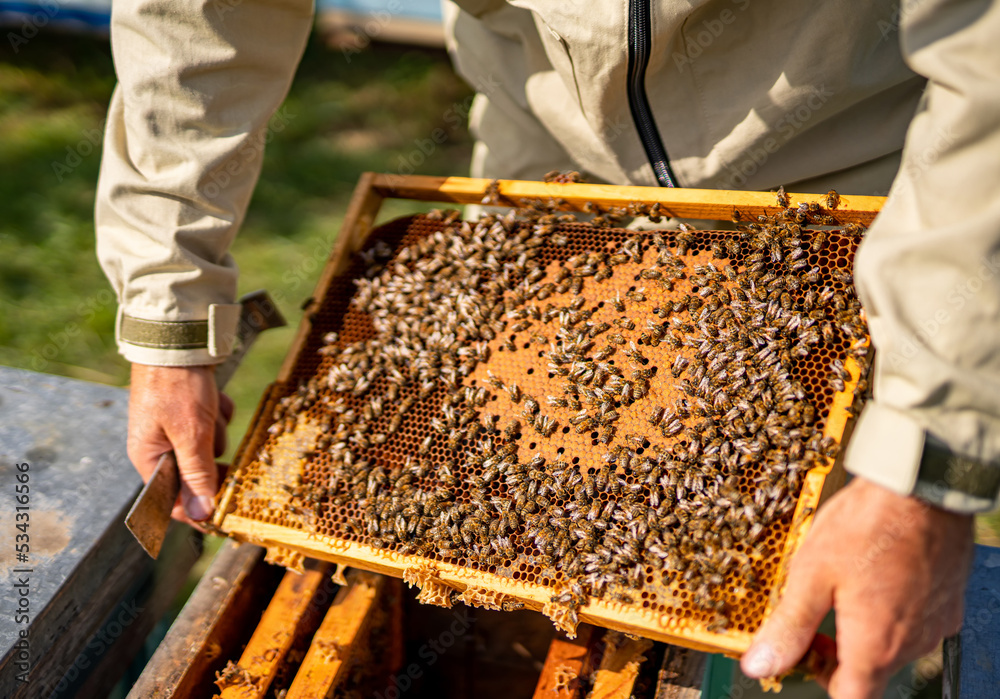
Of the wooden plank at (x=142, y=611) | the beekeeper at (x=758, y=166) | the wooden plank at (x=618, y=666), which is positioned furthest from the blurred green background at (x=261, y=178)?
the wooden plank at (x=618, y=666)

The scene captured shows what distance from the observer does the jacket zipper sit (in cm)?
276

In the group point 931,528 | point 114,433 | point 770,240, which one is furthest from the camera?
point 114,433

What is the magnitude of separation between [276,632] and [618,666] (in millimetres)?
1439

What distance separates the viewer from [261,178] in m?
8.71

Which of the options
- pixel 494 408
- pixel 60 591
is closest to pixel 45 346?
pixel 60 591

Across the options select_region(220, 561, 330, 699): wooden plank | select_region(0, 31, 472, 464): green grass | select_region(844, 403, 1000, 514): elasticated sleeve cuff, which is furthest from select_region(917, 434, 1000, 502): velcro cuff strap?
select_region(0, 31, 472, 464): green grass

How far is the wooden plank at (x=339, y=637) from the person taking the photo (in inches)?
114

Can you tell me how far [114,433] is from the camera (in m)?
3.57

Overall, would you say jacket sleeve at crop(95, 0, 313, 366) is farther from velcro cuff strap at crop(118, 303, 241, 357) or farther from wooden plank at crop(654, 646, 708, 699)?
wooden plank at crop(654, 646, 708, 699)

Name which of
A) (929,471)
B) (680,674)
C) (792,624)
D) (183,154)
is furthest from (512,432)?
(183,154)

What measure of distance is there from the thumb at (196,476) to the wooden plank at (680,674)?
2.04 m

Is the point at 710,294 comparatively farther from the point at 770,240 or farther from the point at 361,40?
the point at 361,40

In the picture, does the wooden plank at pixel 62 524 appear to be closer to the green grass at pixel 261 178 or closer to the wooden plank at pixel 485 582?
the wooden plank at pixel 485 582

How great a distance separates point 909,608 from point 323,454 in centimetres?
226
